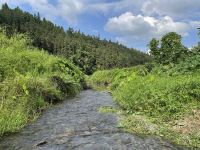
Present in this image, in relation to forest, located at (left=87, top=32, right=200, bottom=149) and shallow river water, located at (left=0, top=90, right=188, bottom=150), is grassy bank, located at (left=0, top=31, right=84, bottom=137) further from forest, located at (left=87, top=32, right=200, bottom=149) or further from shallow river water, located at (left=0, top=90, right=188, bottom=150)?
forest, located at (left=87, top=32, right=200, bottom=149)

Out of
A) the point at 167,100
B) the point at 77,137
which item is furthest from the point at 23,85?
the point at 167,100

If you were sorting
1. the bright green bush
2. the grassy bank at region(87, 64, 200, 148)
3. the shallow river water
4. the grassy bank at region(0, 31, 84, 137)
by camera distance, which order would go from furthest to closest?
1. the bright green bush
2. the grassy bank at region(0, 31, 84, 137)
3. the grassy bank at region(87, 64, 200, 148)
4. the shallow river water

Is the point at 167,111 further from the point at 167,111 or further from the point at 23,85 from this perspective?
the point at 23,85

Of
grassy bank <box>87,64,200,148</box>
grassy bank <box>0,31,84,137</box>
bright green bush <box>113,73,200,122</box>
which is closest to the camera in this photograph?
grassy bank <box>87,64,200,148</box>

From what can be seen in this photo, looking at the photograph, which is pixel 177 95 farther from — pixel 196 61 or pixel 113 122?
pixel 196 61

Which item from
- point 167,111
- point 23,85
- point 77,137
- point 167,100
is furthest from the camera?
point 23,85

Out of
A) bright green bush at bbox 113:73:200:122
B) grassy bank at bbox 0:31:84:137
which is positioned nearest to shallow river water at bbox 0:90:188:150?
grassy bank at bbox 0:31:84:137

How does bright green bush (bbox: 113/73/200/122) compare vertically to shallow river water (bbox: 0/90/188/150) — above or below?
above

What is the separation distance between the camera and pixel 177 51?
2234 cm

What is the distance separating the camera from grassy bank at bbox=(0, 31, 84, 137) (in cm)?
964

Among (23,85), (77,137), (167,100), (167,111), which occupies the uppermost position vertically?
(23,85)

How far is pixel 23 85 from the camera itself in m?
11.6

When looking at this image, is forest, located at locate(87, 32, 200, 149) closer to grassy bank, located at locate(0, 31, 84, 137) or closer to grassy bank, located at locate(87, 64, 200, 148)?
grassy bank, located at locate(87, 64, 200, 148)

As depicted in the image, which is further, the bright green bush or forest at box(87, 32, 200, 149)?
the bright green bush
